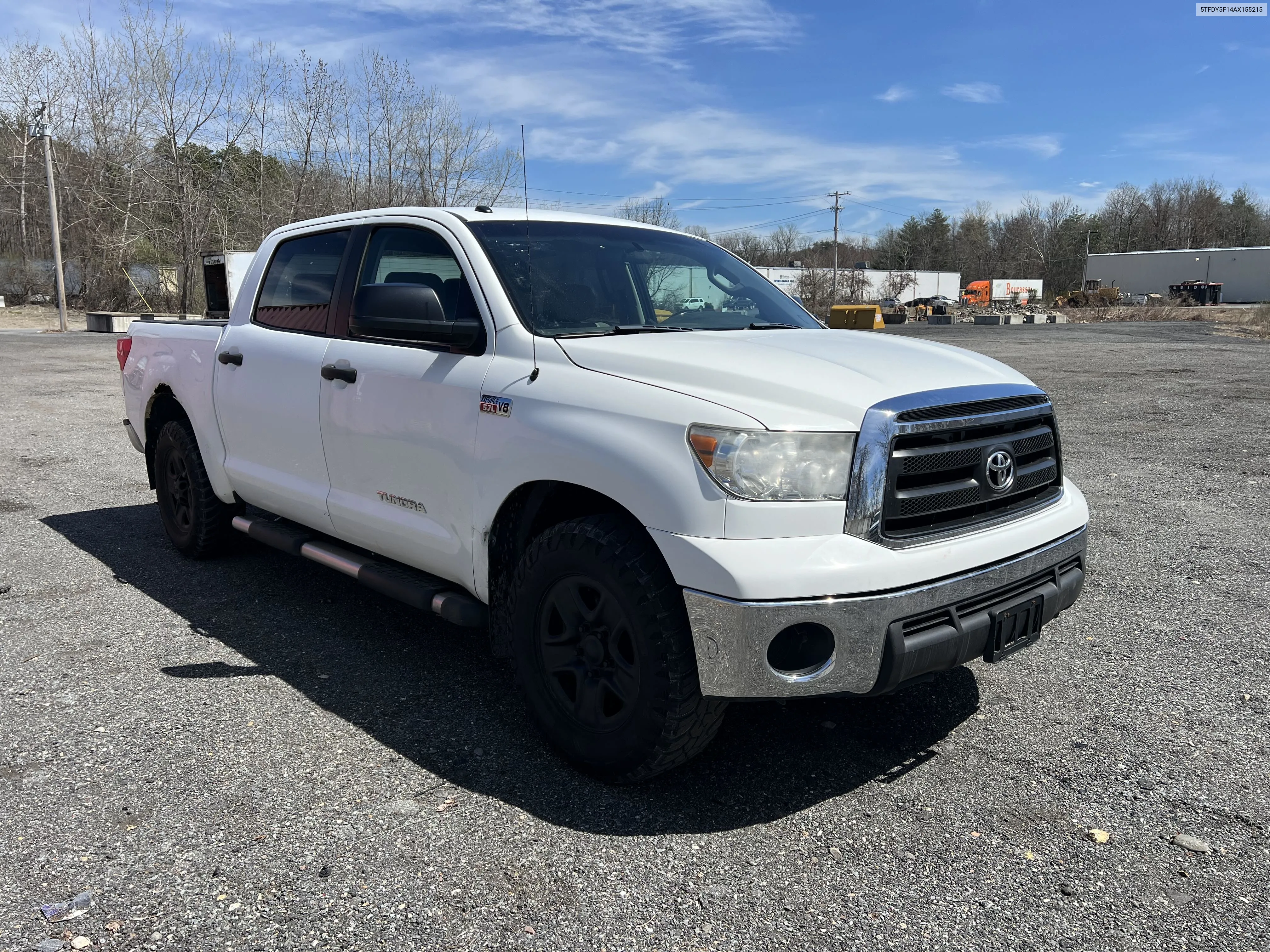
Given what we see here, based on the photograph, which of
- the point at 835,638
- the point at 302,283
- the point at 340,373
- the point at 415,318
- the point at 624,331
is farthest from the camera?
the point at 302,283

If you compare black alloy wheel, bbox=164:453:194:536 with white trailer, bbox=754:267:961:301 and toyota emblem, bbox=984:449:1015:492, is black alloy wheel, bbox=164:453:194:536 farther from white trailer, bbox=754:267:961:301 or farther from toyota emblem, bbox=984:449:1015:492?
white trailer, bbox=754:267:961:301

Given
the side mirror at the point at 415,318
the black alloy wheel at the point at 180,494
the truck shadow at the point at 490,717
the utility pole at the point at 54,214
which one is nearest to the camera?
the truck shadow at the point at 490,717

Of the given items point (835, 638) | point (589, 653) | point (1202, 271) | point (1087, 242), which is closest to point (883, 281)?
point (1202, 271)

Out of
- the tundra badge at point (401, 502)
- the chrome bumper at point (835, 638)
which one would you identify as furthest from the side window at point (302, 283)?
→ the chrome bumper at point (835, 638)

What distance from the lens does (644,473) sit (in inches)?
113

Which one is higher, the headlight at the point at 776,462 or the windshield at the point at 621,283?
the windshield at the point at 621,283

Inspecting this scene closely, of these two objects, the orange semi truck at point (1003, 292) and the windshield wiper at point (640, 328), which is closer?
the windshield wiper at point (640, 328)

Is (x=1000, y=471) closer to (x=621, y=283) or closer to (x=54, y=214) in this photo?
(x=621, y=283)

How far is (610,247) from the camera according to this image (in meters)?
4.20

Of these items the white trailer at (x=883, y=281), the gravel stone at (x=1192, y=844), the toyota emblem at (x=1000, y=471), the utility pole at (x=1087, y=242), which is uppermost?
the utility pole at (x=1087, y=242)

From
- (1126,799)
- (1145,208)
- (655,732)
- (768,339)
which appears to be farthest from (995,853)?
(1145,208)

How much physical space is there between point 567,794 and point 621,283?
6.90ft

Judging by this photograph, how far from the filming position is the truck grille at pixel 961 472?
2.90m

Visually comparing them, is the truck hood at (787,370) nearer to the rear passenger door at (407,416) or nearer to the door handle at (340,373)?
the rear passenger door at (407,416)
